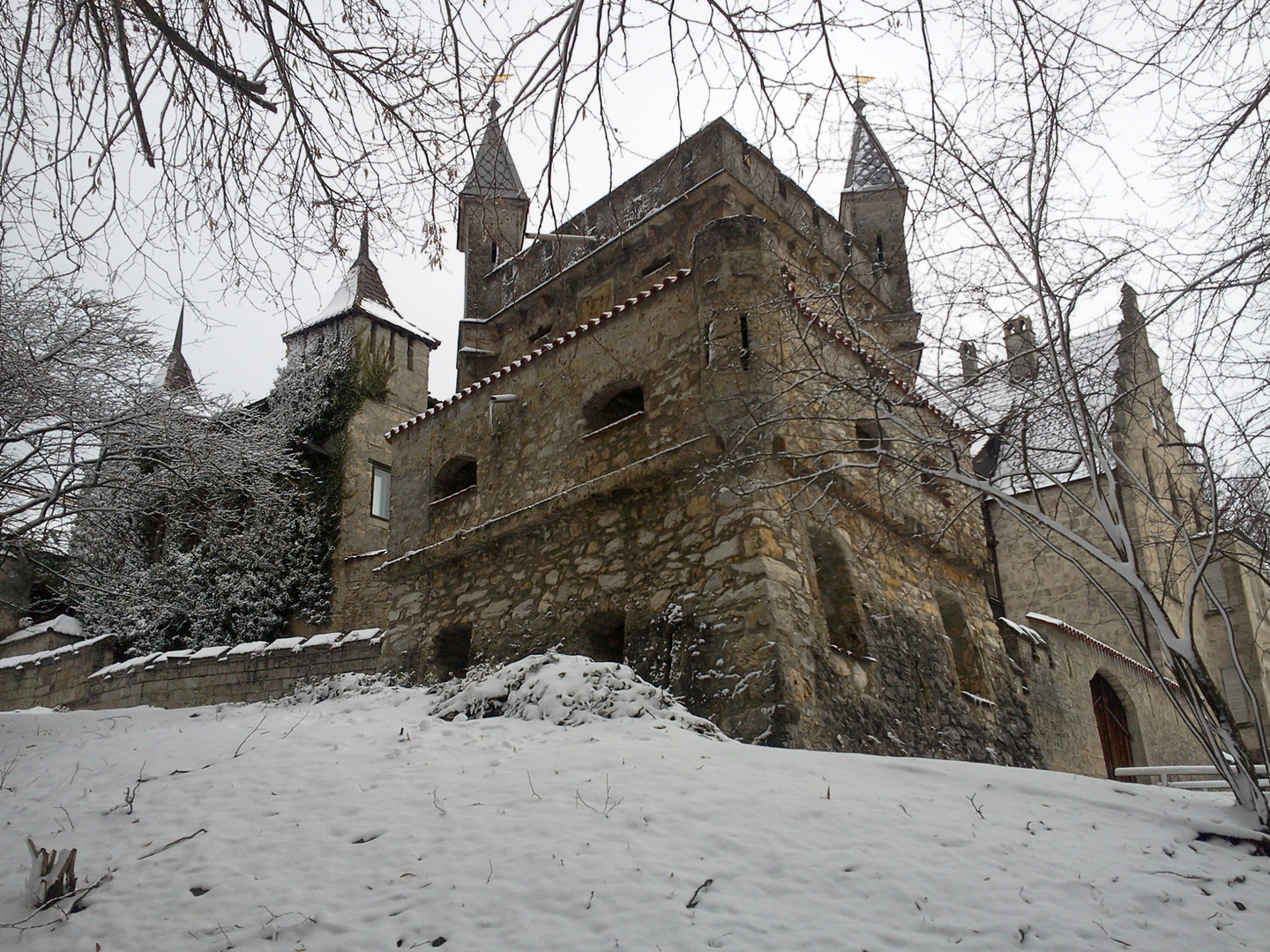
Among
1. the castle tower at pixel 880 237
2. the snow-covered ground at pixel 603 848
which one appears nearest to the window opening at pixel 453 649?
the snow-covered ground at pixel 603 848

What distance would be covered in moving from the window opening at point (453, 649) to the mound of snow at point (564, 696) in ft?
8.20

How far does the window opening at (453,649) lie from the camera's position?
10.1m

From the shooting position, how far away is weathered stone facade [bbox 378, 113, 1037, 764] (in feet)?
25.0

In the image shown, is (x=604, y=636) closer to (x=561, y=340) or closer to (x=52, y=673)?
(x=561, y=340)

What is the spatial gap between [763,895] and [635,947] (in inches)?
25.5

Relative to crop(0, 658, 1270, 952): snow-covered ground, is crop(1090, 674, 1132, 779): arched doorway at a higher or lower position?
higher

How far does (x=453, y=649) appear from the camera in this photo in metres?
10.3

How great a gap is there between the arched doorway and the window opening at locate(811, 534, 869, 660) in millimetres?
7325

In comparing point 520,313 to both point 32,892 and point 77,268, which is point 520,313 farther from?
point 32,892

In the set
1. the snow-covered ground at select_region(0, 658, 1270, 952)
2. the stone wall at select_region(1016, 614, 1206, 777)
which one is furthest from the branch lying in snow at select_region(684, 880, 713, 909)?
the stone wall at select_region(1016, 614, 1206, 777)

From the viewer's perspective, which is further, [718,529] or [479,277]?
[479,277]

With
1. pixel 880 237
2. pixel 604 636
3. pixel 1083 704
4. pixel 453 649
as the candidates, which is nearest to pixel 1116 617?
pixel 1083 704

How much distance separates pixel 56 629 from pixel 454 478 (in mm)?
10971

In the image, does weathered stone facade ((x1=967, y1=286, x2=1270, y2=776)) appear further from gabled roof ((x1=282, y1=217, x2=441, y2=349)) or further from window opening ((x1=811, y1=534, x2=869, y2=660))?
gabled roof ((x1=282, y1=217, x2=441, y2=349))
